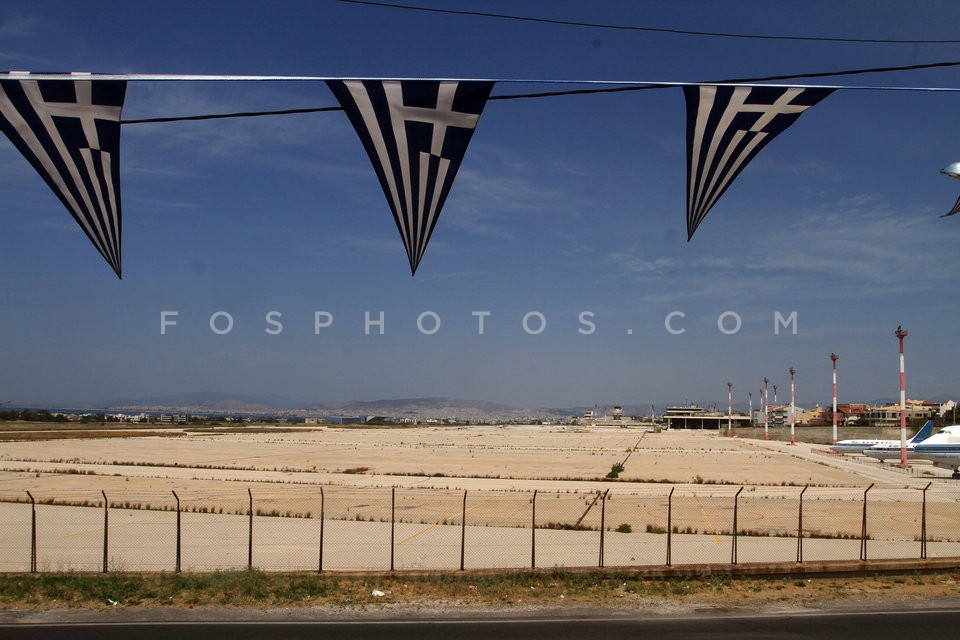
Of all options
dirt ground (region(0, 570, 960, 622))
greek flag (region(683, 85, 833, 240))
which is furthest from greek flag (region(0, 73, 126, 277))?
greek flag (region(683, 85, 833, 240))

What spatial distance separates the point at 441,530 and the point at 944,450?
4937 centimetres

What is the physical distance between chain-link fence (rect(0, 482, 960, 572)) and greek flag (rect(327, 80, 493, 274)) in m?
8.89

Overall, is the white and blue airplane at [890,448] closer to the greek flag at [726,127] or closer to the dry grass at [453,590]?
the dry grass at [453,590]

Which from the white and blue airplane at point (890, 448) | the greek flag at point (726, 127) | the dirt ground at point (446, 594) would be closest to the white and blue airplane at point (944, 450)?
the white and blue airplane at point (890, 448)

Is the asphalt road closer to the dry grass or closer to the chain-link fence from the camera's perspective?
the dry grass

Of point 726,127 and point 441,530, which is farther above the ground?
point 726,127

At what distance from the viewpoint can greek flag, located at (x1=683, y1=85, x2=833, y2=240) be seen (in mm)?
10328

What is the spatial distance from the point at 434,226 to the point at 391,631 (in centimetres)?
693

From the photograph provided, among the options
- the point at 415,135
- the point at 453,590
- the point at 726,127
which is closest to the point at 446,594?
the point at 453,590

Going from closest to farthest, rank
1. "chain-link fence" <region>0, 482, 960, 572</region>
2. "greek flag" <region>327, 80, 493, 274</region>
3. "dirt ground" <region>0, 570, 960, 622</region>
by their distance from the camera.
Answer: "greek flag" <region>327, 80, 493, 274</region> → "dirt ground" <region>0, 570, 960, 622</region> → "chain-link fence" <region>0, 482, 960, 572</region>

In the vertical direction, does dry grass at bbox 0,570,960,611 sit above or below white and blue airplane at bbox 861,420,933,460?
above

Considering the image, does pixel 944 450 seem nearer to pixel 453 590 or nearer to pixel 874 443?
pixel 874 443

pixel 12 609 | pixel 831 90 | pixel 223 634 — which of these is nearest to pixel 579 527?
pixel 223 634

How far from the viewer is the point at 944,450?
56.9 m
